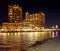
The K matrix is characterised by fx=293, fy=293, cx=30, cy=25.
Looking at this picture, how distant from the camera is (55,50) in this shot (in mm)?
27422

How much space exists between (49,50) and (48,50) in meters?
0.10

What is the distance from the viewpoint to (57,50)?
27.3 metres

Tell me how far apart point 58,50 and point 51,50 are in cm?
67

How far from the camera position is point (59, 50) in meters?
27.2

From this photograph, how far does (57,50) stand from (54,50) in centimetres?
29

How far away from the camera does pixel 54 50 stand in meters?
27.4

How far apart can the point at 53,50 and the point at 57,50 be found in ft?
1.31

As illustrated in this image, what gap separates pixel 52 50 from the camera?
2756 cm

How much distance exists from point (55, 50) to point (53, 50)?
8.0 inches

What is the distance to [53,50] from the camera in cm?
2752

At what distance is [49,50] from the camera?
90.0 feet

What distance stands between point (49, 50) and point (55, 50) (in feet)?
1.84

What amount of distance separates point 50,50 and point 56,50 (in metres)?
0.57

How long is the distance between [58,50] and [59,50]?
0.12 meters
